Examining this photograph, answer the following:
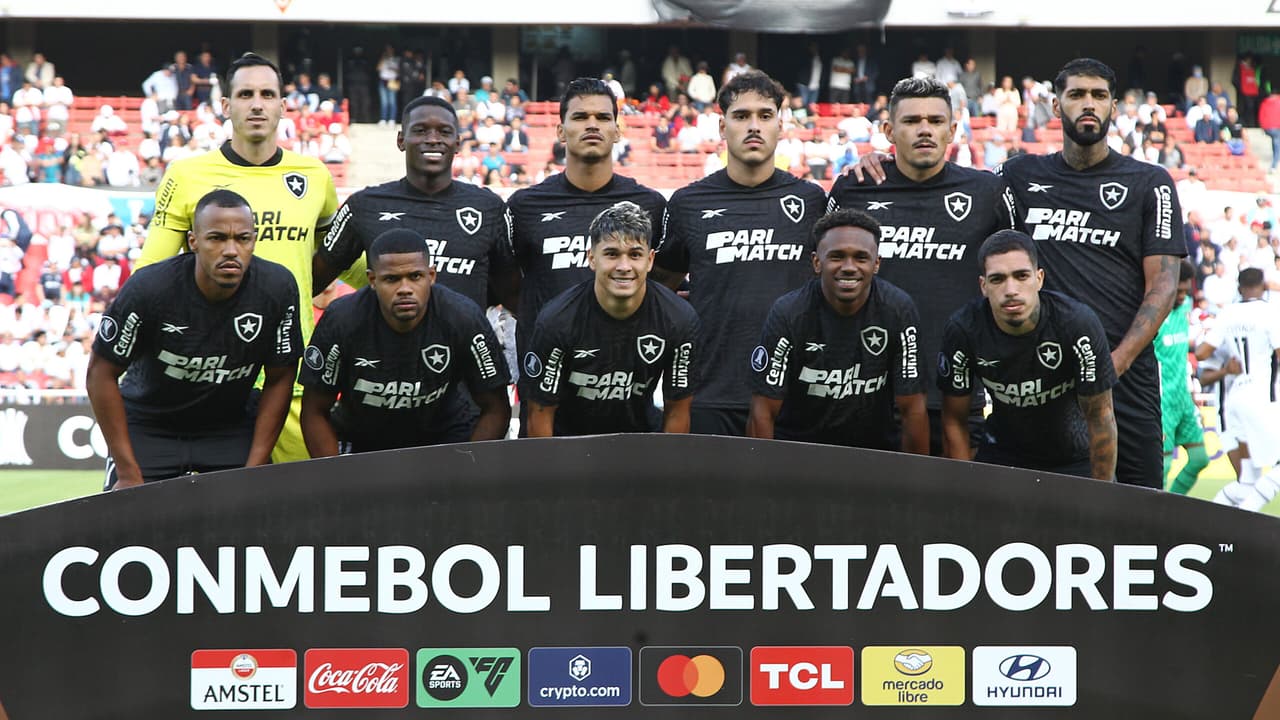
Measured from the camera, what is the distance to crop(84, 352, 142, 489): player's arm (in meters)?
4.71

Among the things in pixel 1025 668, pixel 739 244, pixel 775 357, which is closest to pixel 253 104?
pixel 739 244

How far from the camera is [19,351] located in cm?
1692

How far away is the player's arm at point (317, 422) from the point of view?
4.79m

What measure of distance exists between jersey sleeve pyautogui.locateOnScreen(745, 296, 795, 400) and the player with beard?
1191 mm

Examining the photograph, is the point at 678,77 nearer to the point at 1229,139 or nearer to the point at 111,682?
the point at 1229,139

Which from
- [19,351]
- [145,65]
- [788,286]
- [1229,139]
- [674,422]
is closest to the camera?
[674,422]

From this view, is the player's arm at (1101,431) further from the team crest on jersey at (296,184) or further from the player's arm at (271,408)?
the team crest on jersey at (296,184)

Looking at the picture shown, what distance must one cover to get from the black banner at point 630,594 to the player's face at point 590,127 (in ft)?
6.93

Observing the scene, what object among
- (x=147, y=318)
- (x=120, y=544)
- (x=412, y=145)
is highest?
(x=412, y=145)

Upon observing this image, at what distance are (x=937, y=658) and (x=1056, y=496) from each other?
53cm

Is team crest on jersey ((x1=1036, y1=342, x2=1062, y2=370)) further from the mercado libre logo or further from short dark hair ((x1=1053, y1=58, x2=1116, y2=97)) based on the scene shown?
the mercado libre logo

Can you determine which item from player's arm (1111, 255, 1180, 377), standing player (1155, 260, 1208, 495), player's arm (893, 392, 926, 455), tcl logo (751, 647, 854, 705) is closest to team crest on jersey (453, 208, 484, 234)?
player's arm (893, 392, 926, 455)

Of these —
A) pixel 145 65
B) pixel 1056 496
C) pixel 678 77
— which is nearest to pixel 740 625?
pixel 1056 496

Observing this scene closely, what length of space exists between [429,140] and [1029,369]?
8.11ft
